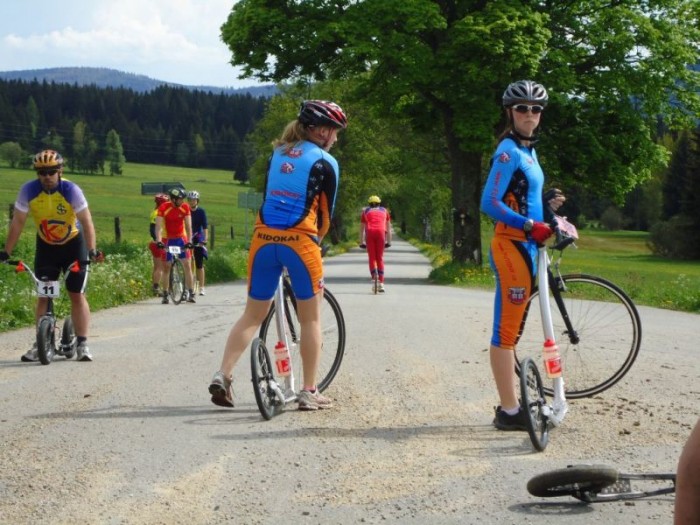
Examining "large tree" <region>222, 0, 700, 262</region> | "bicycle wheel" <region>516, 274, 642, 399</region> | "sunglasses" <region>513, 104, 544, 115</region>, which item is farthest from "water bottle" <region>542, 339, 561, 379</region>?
"large tree" <region>222, 0, 700, 262</region>

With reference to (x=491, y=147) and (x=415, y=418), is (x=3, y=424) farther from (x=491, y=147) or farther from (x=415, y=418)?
(x=491, y=147)

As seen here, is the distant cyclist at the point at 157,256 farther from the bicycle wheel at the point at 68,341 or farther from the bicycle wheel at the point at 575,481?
the bicycle wheel at the point at 575,481

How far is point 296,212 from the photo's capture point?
632cm

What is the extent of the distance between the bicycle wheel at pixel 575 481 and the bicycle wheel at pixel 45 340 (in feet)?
19.5

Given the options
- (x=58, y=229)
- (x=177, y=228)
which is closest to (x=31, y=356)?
(x=58, y=229)

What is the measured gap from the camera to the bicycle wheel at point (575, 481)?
4.24 meters

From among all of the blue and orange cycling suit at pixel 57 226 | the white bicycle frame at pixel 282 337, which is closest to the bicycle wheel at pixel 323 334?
the white bicycle frame at pixel 282 337

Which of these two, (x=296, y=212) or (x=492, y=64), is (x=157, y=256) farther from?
(x=492, y=64)

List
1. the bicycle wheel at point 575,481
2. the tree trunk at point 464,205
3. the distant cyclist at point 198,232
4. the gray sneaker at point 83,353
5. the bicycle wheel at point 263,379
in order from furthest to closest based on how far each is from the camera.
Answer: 1. the tree trunk at point 464,205
2. the distant cyclist at point 198,232
3. the gray sneaker at point 83,353
4. the bicycle wheel at point 263,379
5. the bicycle wheel at point 575,481

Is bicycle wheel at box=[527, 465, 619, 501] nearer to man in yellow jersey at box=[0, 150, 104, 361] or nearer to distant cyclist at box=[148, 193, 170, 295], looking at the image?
man in yellow jersey at box=[0, 150, 104, 361]

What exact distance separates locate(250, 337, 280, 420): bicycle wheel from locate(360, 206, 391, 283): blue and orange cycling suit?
45.1 ft

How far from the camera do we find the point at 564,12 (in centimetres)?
2858


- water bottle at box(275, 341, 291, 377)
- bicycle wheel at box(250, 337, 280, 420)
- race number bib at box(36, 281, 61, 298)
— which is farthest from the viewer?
race number bib at box(36, 281, 61, 298)

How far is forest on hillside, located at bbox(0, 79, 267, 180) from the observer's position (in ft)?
492
